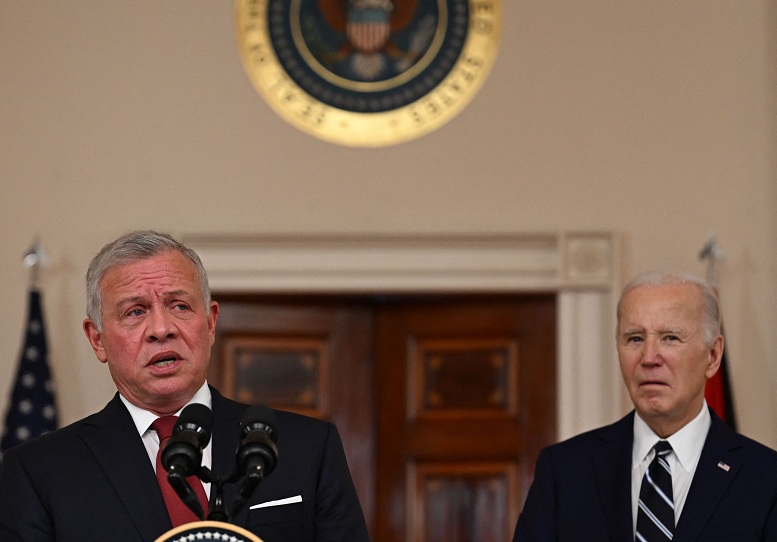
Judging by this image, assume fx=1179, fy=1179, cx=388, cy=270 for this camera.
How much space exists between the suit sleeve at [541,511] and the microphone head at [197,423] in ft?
4.67

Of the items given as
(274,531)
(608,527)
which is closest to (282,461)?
(274,531)

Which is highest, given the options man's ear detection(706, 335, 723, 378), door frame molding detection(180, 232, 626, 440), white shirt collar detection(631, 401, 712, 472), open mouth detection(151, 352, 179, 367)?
door frame molding detection(180, 232, 626, 440)

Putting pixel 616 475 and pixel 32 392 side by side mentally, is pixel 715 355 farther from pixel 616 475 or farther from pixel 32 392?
pixel 32 392

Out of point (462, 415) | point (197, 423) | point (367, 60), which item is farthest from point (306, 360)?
point (197, 423)

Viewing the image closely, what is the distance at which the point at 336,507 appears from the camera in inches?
103

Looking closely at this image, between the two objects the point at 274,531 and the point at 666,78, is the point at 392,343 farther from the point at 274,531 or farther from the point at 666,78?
the point at 274,531

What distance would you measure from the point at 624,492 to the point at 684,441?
224 millimetres

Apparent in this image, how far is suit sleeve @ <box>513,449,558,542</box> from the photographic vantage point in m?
3.30

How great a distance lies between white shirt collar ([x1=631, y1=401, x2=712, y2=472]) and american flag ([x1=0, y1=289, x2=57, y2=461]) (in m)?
3.41

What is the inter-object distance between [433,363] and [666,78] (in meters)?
1.92

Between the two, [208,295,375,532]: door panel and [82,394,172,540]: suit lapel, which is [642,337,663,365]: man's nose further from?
[208,295,375,532]: door panel

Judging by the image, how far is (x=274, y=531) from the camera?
8.20 ft

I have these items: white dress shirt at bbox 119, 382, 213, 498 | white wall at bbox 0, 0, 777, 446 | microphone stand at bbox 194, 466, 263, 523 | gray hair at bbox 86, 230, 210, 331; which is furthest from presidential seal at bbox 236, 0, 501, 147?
microphone stand at bbox 194, 466, 263, 523

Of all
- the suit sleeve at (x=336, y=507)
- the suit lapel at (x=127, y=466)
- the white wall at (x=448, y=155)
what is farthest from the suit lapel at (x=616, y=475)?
the white wall at (x=448, y=155)
